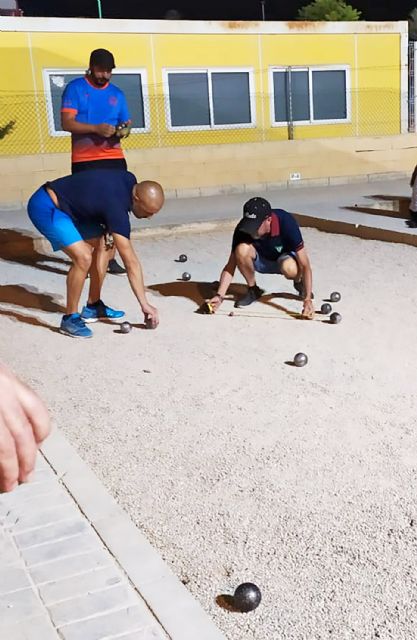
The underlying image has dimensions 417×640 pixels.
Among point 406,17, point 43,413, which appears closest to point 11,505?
point 43,413

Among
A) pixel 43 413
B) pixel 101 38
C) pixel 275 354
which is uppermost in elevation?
pixel 101 38

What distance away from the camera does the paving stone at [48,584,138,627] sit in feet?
7.61

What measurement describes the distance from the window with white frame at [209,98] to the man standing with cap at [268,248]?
10.5 m

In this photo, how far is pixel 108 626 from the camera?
89.6 inches

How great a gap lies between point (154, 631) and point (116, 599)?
204 mm

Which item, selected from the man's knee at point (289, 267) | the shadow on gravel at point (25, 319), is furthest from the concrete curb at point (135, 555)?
the man's knee at point (289, 267)

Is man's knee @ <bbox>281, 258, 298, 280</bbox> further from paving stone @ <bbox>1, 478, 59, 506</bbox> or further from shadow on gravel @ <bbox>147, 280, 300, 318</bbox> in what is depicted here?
paving stone @ <bbox>1, 478, 59, 506</bbox>

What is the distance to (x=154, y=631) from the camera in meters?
2.25

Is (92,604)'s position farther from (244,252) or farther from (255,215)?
(244,252)

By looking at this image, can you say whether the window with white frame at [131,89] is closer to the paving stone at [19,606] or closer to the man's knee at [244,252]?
the man's knee at [244,252]

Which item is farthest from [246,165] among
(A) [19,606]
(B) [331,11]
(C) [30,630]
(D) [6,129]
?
(C) [30,630]

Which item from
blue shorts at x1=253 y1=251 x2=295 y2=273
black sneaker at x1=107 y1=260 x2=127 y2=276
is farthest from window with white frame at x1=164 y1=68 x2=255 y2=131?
blue shorts at x1=253 y1=251 x2=295 y2=273

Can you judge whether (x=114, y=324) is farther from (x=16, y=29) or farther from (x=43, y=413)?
(x=16, y=29)

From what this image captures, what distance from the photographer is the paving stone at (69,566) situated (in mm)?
2516
